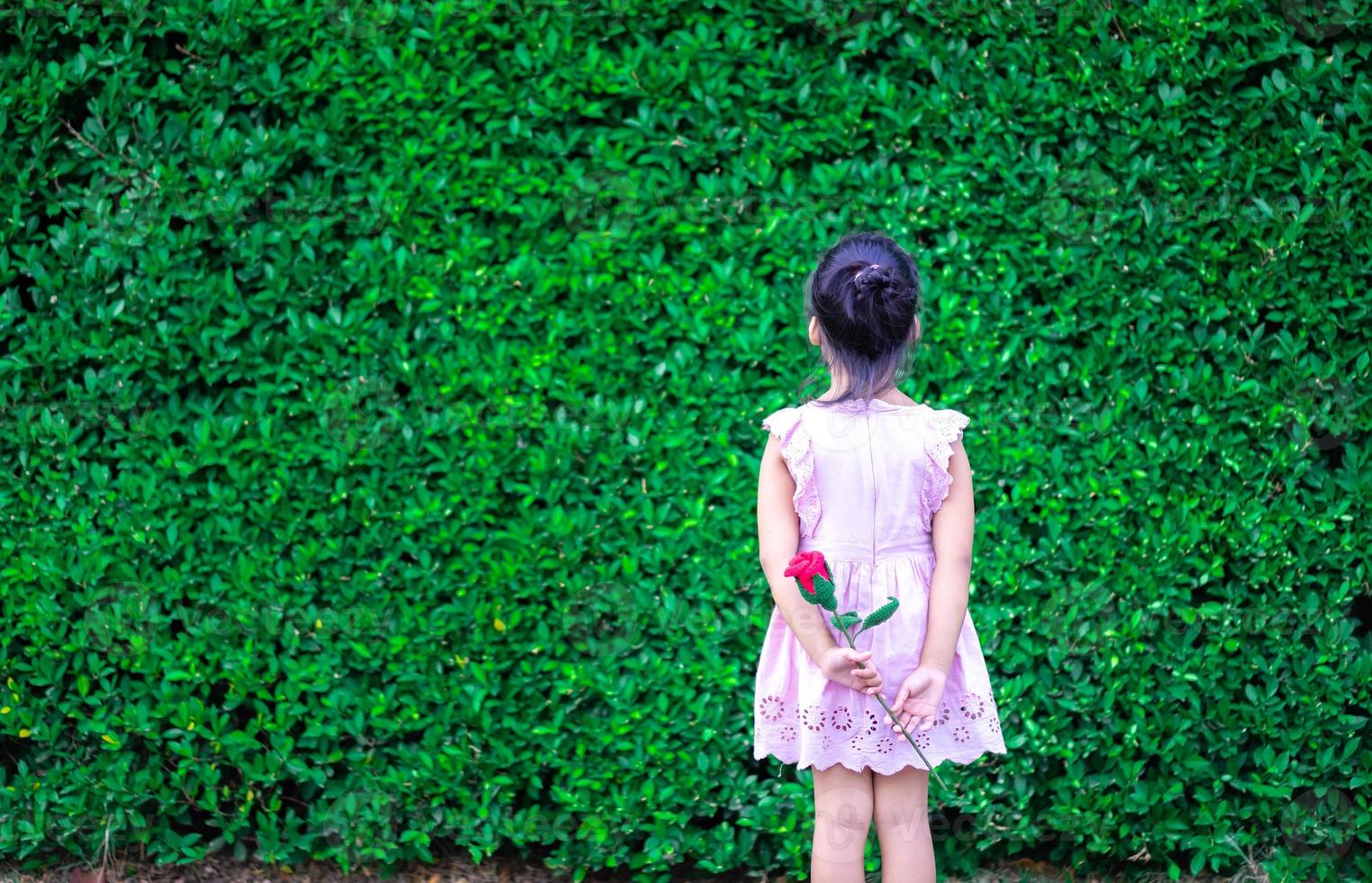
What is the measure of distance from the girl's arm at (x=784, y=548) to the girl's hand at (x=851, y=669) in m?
0.04

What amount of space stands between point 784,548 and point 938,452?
38cm

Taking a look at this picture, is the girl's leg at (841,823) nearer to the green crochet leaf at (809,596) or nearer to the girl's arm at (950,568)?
the girl's arm at (950,568)

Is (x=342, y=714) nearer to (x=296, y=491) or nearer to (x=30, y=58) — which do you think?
(x=296, y=491)

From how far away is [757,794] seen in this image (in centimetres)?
356

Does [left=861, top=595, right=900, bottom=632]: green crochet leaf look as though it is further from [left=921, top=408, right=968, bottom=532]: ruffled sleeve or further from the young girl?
[left=921, top=408, right=968, bottom=532]: ruffled sleeve

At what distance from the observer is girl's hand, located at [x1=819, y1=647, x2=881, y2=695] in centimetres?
236

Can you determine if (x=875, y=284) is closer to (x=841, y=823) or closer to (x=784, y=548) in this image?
(x=784, y=548)

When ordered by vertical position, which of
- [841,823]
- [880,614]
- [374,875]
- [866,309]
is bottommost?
[374,875]

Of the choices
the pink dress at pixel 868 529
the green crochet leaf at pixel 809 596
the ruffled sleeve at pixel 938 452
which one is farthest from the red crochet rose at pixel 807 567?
the ruffled sleeve at pixel 938 452

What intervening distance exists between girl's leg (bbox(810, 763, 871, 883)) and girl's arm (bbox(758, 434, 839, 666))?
0.29 meters

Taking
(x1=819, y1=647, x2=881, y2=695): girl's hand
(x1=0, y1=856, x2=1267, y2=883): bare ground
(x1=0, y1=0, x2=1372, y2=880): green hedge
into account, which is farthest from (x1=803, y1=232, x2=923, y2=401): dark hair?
(x1=0, y1=856, x2=1267, y2=883): bare ground

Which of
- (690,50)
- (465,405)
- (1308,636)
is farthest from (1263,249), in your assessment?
(465,405)

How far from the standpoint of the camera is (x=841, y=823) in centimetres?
261

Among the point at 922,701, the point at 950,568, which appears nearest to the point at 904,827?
the point at 922,701
